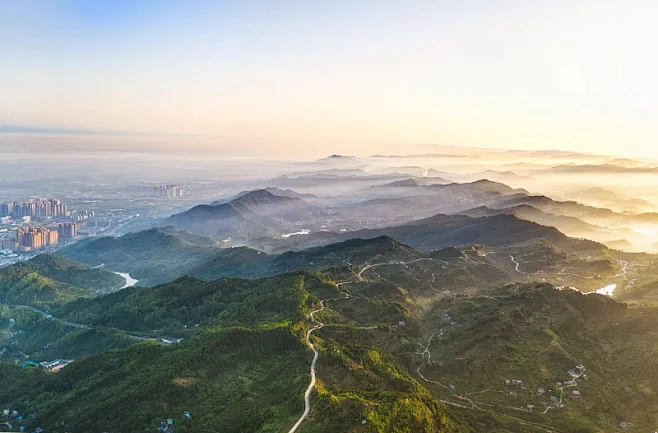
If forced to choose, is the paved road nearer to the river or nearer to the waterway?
the river

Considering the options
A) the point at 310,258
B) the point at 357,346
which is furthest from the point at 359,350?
the point at 310,258

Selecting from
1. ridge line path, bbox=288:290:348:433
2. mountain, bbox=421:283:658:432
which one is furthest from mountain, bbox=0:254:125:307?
mountain, bbox=421:283:658:432

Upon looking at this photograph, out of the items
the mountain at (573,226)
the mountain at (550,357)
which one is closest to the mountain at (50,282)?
the mountain at (550,357)

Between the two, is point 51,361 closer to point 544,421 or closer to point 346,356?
point 346,356

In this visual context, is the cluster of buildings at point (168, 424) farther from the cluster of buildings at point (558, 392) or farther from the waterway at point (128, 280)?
the waterway at point (128, 280)

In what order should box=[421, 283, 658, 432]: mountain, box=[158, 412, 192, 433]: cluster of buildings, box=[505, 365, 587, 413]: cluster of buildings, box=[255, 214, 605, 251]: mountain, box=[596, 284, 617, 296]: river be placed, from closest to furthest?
box=[158, 412, 192, 433]: cluster of buildings, box=[421, 283, 658, 432]: mountain, box=[505, 365, 587, 413]: cluster of buildings, box=[596, 284, 617, 296]: river, box=[255, 214, 605, 251]: mountain

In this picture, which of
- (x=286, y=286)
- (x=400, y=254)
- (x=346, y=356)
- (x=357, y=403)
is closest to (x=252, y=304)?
(x=286, y=286)
